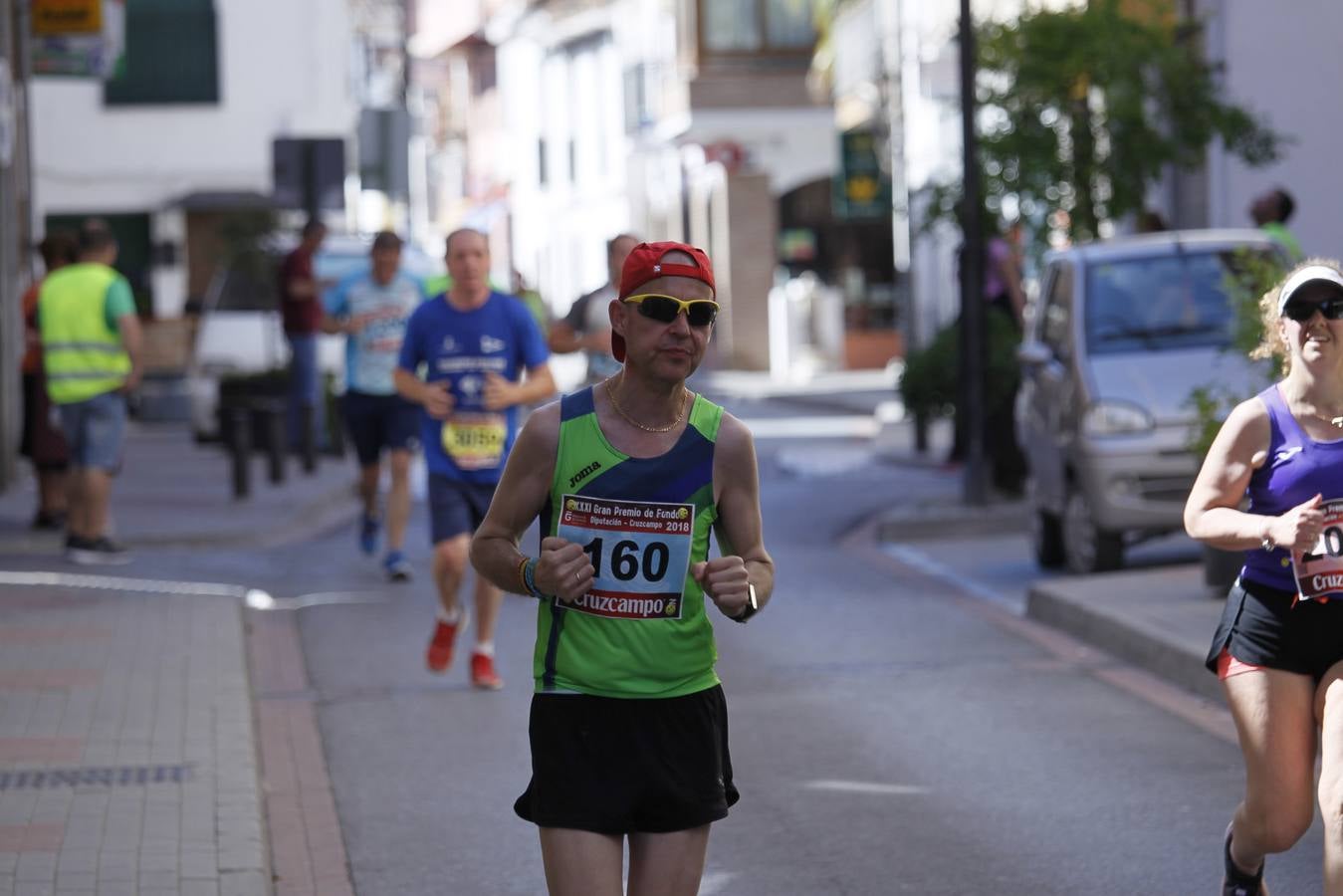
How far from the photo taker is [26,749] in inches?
332

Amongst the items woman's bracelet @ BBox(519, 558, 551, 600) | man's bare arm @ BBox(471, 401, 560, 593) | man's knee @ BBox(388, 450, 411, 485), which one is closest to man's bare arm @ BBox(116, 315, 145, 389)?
man's knee @ BBox(388, 450, 411, 485)

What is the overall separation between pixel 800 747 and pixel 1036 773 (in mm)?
924

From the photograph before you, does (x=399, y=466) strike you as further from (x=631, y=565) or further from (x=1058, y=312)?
(x=631, y=565)

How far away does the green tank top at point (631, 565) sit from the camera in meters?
4.72

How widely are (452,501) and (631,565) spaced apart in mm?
5703

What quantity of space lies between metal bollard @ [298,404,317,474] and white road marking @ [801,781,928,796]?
13482mm

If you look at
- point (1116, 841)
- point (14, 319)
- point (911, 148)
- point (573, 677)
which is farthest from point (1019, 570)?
point (911, 148)

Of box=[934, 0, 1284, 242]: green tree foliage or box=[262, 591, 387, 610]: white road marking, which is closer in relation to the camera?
box=[262, 591, 387, 610]: white road marking

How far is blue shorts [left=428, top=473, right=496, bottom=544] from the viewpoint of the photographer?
34.0ft

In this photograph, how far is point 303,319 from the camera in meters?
21.5

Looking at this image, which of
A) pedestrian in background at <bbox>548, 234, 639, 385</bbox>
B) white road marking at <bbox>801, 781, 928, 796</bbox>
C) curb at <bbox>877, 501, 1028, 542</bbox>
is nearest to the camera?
white road marking at <bbox>801, 781, 928, 796</bbox>

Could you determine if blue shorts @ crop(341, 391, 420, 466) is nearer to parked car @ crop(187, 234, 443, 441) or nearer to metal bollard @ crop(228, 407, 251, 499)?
metal bollard @ crop(228, 407, 251, 499)

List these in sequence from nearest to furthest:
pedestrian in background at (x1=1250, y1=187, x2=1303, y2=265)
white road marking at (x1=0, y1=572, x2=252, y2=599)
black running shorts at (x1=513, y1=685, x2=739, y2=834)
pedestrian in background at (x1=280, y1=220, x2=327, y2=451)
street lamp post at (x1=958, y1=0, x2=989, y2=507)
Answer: black running shorts at (x1=513, y1=685, x2=739, y2=834) < white road marking at (x1=0, y1=572, x2=252, y2=599) < pedestrian in background at (x1=1250, y1=187, x2=1303, y2=265) < street lamp post at (x1=958, y1=0, x2=989, y2=507) < pedestrian in background at (x1=280, y1=220, x2=327, y2=451)

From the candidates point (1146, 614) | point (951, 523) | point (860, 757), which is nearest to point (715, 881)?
point (860, 757)
